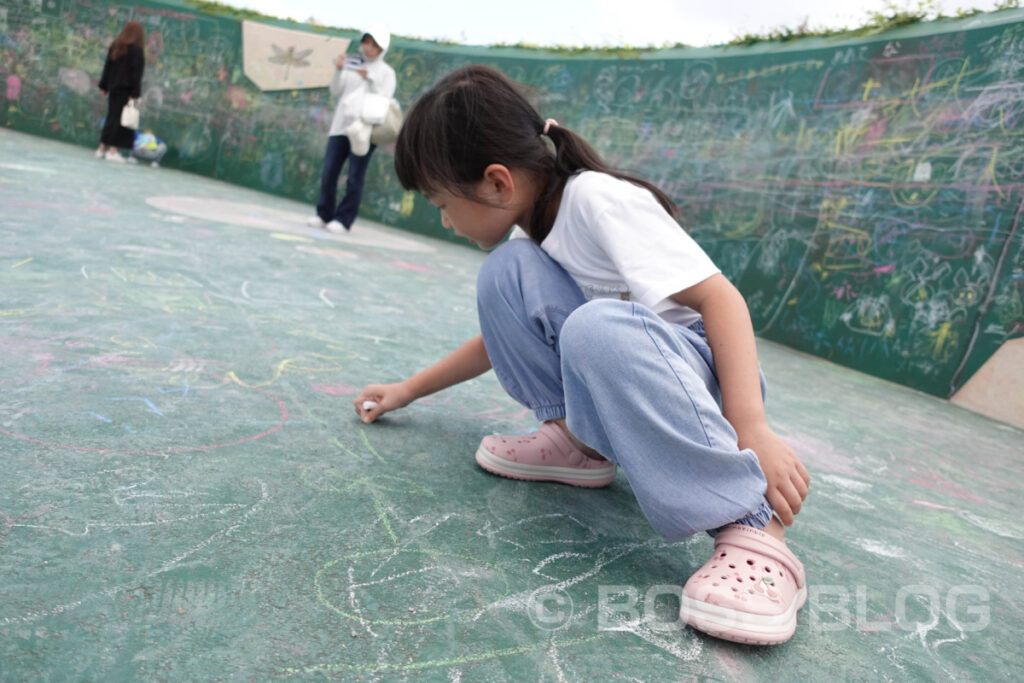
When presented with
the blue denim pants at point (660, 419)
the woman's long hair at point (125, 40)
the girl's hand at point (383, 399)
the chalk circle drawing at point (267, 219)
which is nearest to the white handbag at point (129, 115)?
the woman's long hair at point (125, 40)

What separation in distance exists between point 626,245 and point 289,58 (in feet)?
24.2

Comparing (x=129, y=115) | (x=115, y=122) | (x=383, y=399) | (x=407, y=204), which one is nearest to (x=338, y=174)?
(x=407, y=204)

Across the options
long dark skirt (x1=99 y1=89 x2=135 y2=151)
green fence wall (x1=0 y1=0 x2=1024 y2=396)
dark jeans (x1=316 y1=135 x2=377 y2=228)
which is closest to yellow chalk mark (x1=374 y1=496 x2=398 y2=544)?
green fence wall (x1=0 y1=0 x2=1024 y2=396)

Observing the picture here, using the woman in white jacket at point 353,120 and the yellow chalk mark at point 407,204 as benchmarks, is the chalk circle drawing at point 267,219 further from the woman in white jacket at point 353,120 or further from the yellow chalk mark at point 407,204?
the yellow chalk mark at point 407,204

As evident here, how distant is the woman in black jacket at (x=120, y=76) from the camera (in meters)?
6.77

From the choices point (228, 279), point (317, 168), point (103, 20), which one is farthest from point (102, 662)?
point (103, 20)

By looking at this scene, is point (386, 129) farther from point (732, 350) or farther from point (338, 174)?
point (732, 350)

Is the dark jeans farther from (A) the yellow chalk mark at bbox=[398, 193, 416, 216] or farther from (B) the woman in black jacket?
(B) the woman in black jacket

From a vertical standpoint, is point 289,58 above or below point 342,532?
above

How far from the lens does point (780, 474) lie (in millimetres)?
1089

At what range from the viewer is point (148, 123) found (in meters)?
7.84

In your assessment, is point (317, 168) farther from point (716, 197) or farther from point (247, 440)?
point (247, 440)

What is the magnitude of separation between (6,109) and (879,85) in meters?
7.99

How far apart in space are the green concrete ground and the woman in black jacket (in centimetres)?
516
